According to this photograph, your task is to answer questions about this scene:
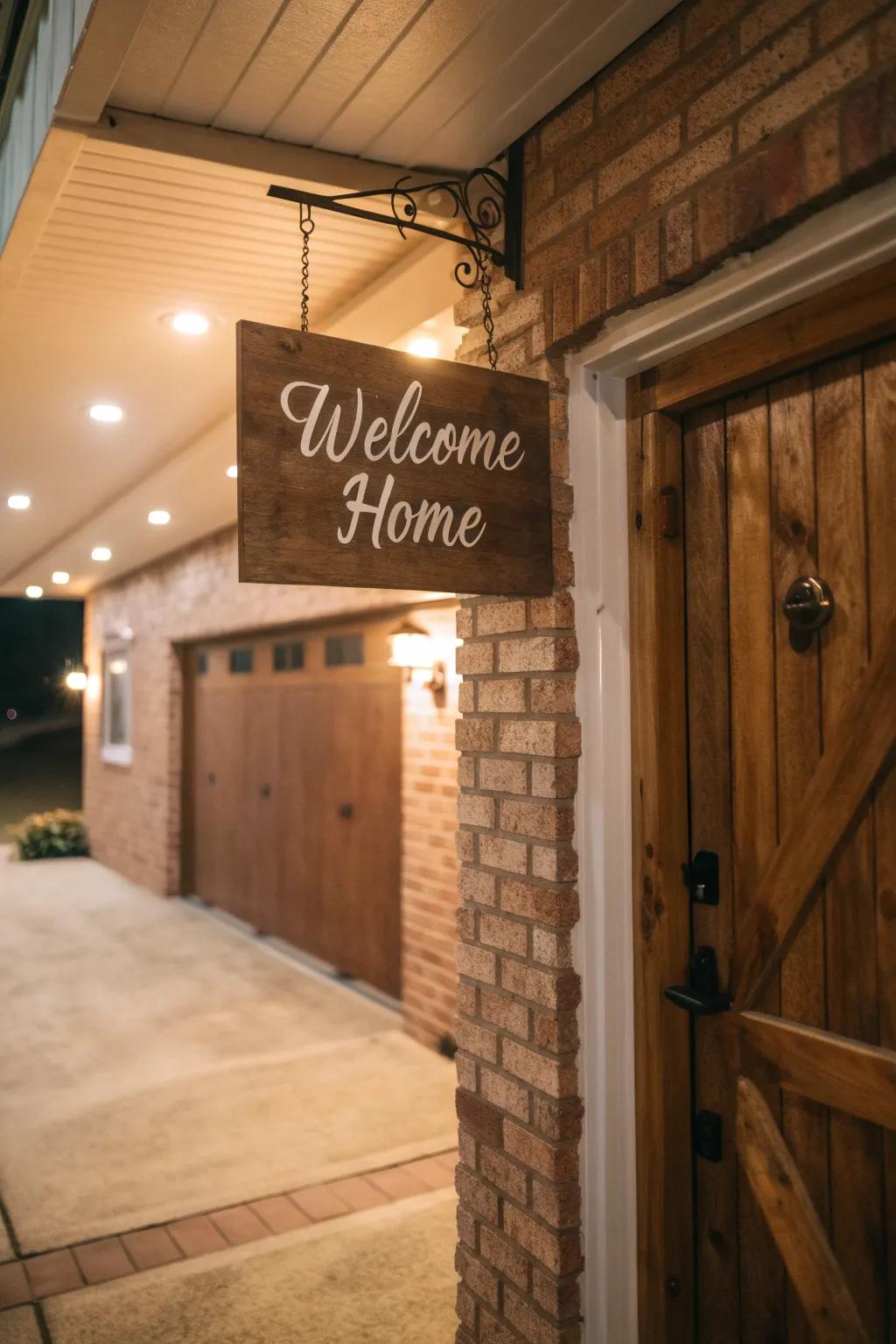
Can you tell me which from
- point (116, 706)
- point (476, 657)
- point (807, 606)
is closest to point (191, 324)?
point (476, 657)

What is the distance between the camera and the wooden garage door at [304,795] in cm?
567

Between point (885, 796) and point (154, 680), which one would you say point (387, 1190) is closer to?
point (885, 796)

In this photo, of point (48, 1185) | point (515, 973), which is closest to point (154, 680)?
point (48, 1185)

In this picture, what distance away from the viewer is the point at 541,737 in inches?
82.4

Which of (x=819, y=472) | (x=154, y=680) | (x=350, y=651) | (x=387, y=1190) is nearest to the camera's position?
(x=819, y=472)

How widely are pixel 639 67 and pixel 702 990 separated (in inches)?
70.9

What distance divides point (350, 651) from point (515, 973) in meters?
4.06

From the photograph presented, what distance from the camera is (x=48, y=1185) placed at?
3.50 m

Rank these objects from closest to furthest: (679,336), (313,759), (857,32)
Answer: (857,32) < (679,336) < (313,759)

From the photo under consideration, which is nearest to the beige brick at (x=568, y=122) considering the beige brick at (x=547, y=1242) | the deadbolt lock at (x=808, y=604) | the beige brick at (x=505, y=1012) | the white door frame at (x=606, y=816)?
the white door frame at (x=606, y=816)

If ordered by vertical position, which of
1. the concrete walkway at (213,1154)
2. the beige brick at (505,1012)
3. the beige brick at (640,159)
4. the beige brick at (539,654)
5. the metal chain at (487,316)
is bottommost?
the concrete walkway at (213,1154)

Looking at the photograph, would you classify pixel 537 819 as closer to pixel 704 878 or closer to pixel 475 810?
pixel 475 810

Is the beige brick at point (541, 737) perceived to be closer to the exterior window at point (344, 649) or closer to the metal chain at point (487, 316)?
the metal chain at point (487, 316)

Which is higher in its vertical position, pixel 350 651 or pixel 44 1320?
pixel 350 651
